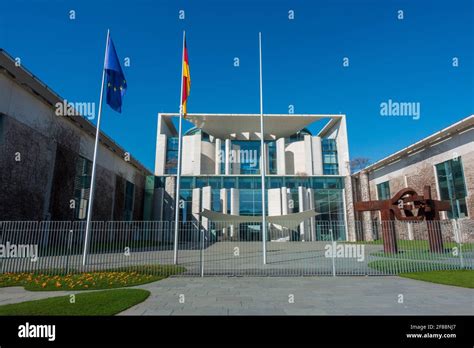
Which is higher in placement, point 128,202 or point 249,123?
point 249,123

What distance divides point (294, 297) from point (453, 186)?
25430mm

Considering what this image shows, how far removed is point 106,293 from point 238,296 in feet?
11.0

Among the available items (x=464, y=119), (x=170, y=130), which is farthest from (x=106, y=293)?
(x=170, y=130)

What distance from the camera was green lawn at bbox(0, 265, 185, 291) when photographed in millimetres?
8102

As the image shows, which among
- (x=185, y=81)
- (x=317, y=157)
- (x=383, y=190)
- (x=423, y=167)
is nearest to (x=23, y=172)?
(x=185, y=81)

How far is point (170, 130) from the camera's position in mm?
47938

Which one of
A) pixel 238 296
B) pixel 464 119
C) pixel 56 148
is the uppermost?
pixel 464 119

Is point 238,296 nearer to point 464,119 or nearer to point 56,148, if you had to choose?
point 56,148

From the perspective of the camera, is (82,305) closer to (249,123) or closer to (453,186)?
(453,186)

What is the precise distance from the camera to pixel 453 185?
24938 mm

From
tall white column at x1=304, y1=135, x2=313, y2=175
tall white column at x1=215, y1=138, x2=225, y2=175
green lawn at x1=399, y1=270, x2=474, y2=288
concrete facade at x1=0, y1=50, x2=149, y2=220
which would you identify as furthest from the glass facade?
green lawn at x1=399, y1=270, x2=474, y2=288

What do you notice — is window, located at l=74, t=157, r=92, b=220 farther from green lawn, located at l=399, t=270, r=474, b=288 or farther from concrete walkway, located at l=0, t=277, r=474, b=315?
green lawn, located at l=399, t=270, r=474, b=288

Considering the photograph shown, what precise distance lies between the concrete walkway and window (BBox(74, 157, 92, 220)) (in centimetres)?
1816

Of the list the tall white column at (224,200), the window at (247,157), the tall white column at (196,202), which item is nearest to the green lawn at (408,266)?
the tall white column at (224,200)
